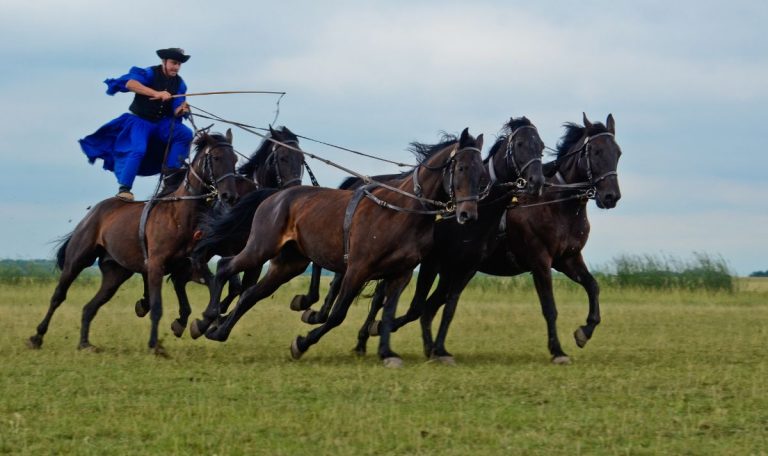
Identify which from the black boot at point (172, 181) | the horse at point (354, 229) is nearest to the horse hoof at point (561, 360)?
the horse at point (354, 229)

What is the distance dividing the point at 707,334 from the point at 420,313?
5.52 metres

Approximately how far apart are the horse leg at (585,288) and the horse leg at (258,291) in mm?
2766

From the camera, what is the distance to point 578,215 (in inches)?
486

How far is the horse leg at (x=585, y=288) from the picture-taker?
1249 cm

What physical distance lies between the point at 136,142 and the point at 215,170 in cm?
168

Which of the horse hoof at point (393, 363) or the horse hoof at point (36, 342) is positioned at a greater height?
the horse hoof at point (36, 342)

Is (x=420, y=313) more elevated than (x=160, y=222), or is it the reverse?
(x=160, y=222)

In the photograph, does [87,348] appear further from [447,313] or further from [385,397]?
[385,397]

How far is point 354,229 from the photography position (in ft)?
37.7

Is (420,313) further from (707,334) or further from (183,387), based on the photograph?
(707,334)

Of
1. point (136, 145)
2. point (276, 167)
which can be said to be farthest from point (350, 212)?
point (136, 145)

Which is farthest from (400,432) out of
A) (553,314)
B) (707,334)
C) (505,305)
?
(505,305)

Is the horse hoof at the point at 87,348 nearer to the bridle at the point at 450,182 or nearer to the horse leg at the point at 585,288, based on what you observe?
the bridle at the point at 450,182

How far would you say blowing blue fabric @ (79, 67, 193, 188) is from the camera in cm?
1388
